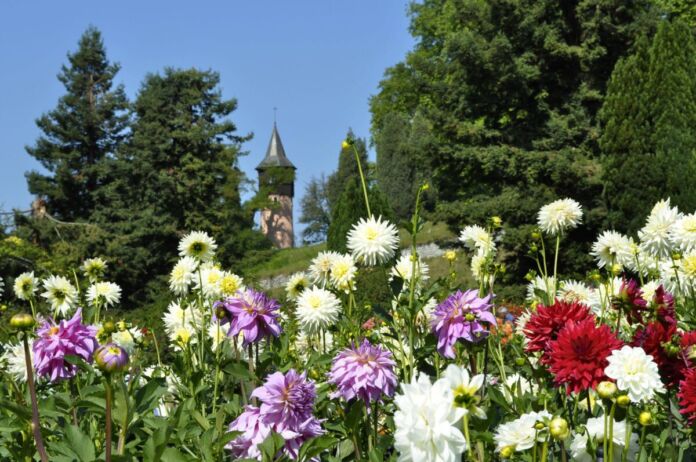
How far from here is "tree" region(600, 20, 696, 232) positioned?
42.1ft

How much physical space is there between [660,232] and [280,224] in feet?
150

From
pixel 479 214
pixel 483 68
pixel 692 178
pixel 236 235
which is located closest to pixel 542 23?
pixel 483 68

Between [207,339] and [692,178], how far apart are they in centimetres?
1113

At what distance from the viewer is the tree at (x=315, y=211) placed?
1945 inches

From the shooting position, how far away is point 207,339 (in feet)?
9.35

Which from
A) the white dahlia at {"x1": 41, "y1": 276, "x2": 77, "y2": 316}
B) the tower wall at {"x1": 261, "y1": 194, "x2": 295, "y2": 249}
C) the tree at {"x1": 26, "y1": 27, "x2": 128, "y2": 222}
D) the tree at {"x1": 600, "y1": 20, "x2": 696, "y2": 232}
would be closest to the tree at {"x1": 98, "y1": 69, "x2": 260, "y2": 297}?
the tree at {"x1": 26, "y1": 27, "x2": 128, "y2": 222}

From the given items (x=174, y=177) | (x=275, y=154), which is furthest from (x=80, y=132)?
(x=275, y=154)

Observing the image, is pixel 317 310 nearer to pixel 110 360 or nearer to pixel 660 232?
pixel 660 232

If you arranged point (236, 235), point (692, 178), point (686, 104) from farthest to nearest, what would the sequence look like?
1. point (236, 235)
2. point (686, 104)
3. point (692, 178)

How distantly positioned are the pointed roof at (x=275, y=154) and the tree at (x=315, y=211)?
2.79 metres

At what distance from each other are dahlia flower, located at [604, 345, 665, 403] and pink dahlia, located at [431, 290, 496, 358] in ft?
1.44

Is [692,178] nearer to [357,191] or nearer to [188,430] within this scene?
[357,191]

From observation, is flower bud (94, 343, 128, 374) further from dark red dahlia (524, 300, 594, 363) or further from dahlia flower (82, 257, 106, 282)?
dahlia flower (82, 257, 106, 282)

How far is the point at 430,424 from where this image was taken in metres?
1.04
